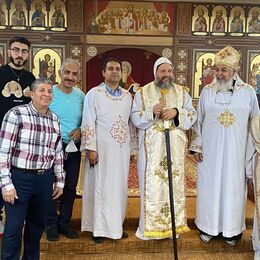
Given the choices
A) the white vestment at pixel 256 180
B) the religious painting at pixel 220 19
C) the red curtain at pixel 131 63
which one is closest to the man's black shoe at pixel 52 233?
the white vestment at pixel 256 180

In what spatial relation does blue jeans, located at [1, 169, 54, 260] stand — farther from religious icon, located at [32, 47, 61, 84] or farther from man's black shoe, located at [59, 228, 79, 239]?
religious icon, located at [32, 47, 61, 84]

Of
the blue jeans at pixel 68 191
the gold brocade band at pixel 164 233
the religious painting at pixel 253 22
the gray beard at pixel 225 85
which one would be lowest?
the gold brocade band at pixel 164 233

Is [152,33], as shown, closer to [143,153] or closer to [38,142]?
[143,153]

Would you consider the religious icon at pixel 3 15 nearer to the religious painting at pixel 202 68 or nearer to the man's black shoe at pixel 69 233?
the religious painting at pixel 202 68

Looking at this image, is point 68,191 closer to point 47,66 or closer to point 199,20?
point 47,66

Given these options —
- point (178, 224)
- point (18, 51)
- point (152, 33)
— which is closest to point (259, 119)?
point (178, 224)

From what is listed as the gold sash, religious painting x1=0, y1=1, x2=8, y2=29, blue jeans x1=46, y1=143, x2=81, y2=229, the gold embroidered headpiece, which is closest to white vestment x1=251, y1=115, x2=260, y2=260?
the gold sash

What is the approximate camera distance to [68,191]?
137 inches

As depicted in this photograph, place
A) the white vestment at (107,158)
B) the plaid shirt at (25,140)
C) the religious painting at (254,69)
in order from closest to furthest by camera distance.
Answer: the plaid shirt at (25,140)
the white vestment at (107,158)
the religious painting at (254,69)

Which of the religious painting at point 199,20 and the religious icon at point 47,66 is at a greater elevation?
the religious painting at point 199,20

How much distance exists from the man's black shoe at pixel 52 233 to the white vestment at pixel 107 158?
343 millimetres

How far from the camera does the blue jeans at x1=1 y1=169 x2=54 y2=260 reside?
2.63 m

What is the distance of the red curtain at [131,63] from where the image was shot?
9.57 meters

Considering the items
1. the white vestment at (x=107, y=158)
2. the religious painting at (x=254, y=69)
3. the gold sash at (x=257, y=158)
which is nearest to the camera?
the gold sash at (x=257, y=158)
